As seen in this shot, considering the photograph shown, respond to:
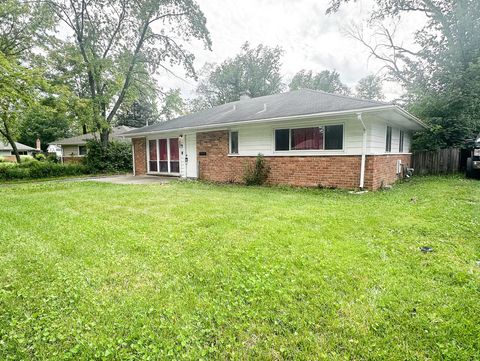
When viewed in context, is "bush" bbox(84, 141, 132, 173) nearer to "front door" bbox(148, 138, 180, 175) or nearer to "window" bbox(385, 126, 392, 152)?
"front door" bbox(148, 138, 180, 175)

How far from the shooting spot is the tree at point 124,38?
16.0 m

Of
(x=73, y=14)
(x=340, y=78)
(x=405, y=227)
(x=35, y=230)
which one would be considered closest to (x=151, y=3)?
(x=73, y=14)

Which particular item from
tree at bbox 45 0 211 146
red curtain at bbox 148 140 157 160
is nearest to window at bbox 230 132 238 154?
red curtain at bbox 148 140 157 160

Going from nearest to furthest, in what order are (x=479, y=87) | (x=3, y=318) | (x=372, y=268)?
(x=3, y=318) → (x=372, y=268) → (x=479, y=87)

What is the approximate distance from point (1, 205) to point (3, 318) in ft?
19.7

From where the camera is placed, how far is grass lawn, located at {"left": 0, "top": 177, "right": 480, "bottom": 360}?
5.98ft

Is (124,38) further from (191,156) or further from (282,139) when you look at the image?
(282,139)

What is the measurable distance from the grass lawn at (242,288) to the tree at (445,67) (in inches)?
428

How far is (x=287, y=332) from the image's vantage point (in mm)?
1933

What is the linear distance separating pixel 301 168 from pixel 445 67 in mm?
11675

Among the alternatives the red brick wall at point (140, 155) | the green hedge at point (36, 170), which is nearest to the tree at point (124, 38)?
the green hedge at point (36, 170)

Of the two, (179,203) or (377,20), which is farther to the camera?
(377,20)

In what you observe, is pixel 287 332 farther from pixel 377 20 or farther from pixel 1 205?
pixel 377 20

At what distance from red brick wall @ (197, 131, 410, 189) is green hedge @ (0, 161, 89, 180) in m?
9.30
